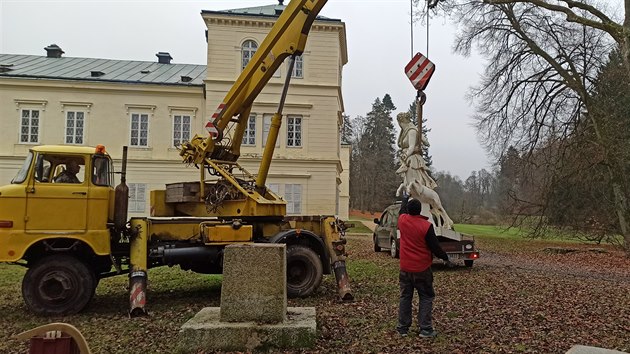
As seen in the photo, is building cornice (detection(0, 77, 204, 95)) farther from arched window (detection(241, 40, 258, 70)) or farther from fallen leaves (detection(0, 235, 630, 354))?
fallen leaves (detection(0, 235, 630, 354))

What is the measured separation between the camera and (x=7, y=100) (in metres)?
30.2

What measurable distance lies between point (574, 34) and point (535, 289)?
16.7 meters

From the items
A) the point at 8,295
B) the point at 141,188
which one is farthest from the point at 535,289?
the point at 141,188

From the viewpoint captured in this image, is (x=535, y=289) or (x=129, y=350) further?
(x=535, y=289)

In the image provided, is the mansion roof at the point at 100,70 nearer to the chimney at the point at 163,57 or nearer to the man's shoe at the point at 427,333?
the chimney at the point at 163,57

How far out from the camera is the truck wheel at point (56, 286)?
8250 mm

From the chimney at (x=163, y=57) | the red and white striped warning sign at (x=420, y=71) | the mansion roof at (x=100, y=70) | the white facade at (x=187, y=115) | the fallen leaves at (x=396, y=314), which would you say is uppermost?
the chimney at (x=163, y=57)

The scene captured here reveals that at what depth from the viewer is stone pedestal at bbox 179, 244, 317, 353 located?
6.08 metres

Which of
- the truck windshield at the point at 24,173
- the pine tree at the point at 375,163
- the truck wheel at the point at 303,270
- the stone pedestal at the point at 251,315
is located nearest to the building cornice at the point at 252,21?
the truck wheel at the point at 303,270

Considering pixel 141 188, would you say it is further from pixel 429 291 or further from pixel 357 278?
pixel 429 291

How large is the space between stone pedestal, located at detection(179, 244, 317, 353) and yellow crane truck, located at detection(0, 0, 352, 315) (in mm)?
2601

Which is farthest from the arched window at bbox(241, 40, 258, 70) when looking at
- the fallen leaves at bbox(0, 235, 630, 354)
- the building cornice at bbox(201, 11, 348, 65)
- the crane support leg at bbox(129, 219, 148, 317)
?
the crane support leg at bbox(129, 219, 148, 317)

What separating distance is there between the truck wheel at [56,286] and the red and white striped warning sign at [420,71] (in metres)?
6.47

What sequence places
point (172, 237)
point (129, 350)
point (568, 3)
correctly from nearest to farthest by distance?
point (129, 350) < point (172, 237) < point (568, 3)
